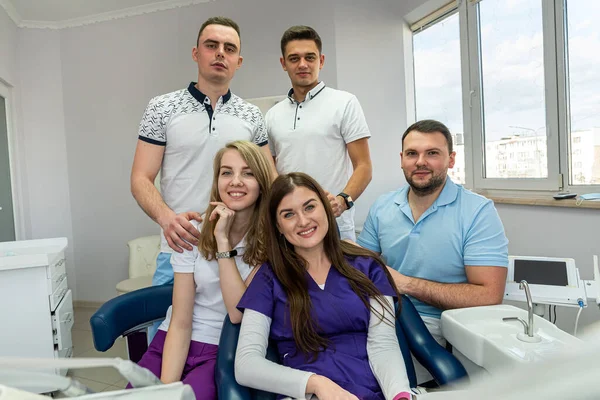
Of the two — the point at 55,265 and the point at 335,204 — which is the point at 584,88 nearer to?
the point at 335,204

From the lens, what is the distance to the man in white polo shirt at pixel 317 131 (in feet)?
6.67

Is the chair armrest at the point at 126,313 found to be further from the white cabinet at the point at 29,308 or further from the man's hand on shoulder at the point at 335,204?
the white cabinet at the point at 29,308

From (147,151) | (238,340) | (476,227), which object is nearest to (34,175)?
(147,151)

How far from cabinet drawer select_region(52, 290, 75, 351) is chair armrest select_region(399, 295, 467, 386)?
2.04 metres

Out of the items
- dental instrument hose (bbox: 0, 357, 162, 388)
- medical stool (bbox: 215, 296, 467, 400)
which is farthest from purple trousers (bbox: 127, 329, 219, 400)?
dental instrument hose (bbox: 0, 357, 162, 388)

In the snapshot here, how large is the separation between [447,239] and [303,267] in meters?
0.56

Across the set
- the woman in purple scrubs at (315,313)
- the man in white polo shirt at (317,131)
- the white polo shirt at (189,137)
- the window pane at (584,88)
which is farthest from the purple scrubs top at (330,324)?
the window pane at (584,88)

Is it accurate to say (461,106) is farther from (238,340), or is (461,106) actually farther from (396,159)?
(238,340)

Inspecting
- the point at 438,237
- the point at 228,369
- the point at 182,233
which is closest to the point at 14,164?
the point at 182,233

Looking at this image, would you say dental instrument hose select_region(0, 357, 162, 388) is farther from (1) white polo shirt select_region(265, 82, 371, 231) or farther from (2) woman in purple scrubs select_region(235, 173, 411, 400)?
(1) white polo shirt select_region(265, 82, 371, 231)

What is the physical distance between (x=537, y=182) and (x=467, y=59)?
3.20ft

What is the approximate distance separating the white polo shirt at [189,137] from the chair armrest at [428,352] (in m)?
0.90

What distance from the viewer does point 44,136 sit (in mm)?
4125

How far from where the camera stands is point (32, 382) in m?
0.47
